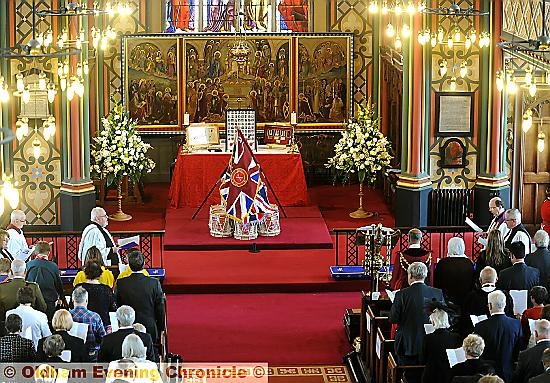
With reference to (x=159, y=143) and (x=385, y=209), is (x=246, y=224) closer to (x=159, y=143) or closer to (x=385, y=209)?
(x=385, y=209)

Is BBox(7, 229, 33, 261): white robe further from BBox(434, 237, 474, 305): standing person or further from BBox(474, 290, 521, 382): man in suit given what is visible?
BBox(474, 290, 521, 382): man in suit

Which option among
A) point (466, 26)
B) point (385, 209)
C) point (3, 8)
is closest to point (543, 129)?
point (466, 26)

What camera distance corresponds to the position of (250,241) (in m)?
22.8

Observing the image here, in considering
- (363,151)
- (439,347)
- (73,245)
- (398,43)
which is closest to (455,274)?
(439,347)

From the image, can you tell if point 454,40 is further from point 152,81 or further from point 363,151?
point 152,81

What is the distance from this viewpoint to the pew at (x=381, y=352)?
569 inches

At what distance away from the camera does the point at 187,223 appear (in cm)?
2422

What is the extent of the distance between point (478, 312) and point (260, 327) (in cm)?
496

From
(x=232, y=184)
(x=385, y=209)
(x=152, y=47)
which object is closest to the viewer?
(x=232, y=184)

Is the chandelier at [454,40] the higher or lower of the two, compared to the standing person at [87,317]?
higher

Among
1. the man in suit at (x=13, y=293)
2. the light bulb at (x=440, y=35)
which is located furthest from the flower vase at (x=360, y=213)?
the man in suit at (x=13, y=293)

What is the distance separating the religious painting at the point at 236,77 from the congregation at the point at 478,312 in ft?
42.1

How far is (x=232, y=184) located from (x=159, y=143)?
23.2 ft

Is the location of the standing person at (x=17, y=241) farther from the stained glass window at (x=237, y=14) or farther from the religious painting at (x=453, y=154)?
the stained glass window at (x=237, y=14)
